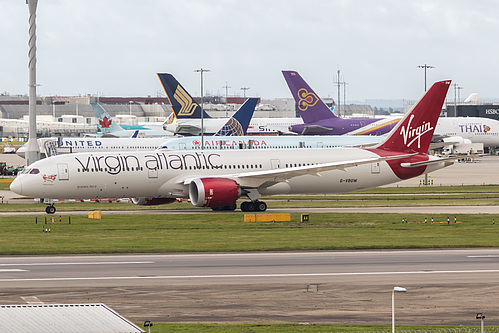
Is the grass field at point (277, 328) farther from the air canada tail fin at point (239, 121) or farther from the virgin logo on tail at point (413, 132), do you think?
the air canada tail fin at point (239, 121)

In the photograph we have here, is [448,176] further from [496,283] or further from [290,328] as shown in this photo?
[290,328]

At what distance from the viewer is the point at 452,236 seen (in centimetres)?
4344

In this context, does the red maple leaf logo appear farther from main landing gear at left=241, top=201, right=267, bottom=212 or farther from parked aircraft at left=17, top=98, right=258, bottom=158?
main landing gear at left=241, top=201, right=267, bottom=212

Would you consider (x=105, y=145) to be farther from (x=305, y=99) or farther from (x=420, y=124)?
(x=420, y=124)

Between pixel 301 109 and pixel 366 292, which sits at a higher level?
pixel 301 109

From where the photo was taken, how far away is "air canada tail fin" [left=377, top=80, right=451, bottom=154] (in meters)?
59.0

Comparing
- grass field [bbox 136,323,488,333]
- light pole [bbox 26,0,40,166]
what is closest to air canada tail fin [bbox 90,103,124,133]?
light pole [bbox 26,0,40,166]

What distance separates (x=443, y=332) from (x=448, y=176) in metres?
73.7

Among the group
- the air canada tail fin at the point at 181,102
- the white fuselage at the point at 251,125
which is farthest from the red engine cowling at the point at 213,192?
the white fuselage at the point at 251,125

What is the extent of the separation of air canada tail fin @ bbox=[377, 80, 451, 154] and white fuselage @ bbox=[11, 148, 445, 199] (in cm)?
181

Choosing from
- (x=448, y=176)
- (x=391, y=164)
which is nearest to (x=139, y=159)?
(x=391, y=164)

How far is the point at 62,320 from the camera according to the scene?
1722 cm

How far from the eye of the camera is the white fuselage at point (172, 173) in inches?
2147

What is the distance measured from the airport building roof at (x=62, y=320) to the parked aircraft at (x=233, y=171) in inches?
1385
